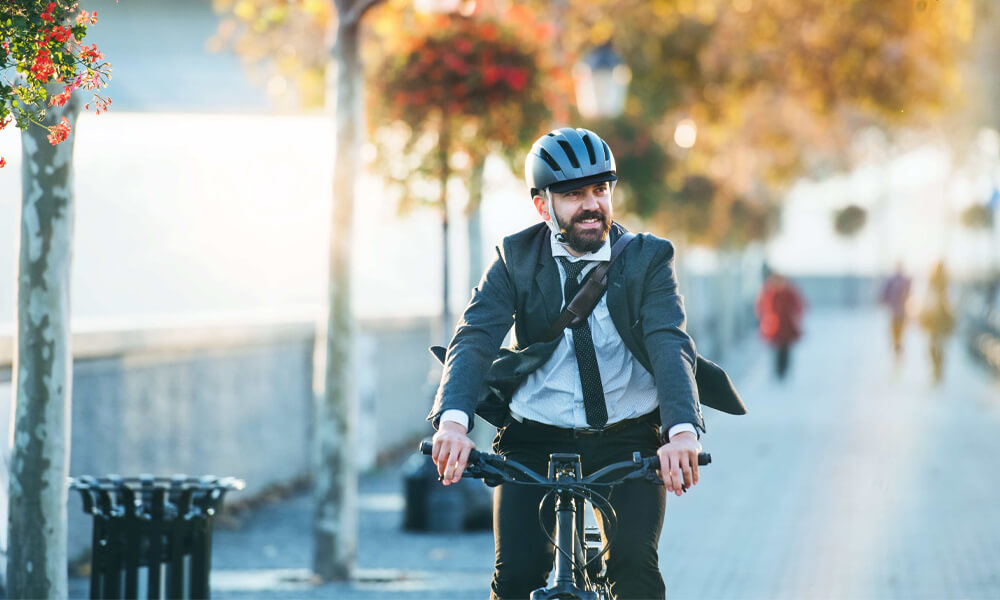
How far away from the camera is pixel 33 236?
18.4ft

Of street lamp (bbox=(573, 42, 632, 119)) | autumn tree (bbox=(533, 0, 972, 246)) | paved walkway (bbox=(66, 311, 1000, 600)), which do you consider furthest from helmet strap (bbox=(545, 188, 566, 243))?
street lamp (bbox=(573, 42, 632, 119))

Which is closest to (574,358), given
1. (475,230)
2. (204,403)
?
(204,403)

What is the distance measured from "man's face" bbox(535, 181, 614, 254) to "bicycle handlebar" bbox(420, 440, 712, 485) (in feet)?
2.07

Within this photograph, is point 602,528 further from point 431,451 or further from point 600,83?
point 600,83

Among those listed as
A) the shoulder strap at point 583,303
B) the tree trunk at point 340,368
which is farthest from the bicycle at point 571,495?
the tree trunk at point 340,368

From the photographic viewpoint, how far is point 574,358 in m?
4.55

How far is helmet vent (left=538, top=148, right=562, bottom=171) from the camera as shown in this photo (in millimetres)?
4422

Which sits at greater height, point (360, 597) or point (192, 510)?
point (192, 510)

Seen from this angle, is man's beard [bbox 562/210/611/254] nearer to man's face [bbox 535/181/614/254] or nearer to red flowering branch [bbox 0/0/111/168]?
man's face [bbox 535/181/614/254]

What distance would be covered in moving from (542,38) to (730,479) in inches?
175

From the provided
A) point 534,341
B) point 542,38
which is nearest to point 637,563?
point 534,341

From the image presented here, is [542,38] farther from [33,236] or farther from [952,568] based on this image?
[33,236]

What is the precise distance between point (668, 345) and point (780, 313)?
69.5ft

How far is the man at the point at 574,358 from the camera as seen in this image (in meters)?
4.31
